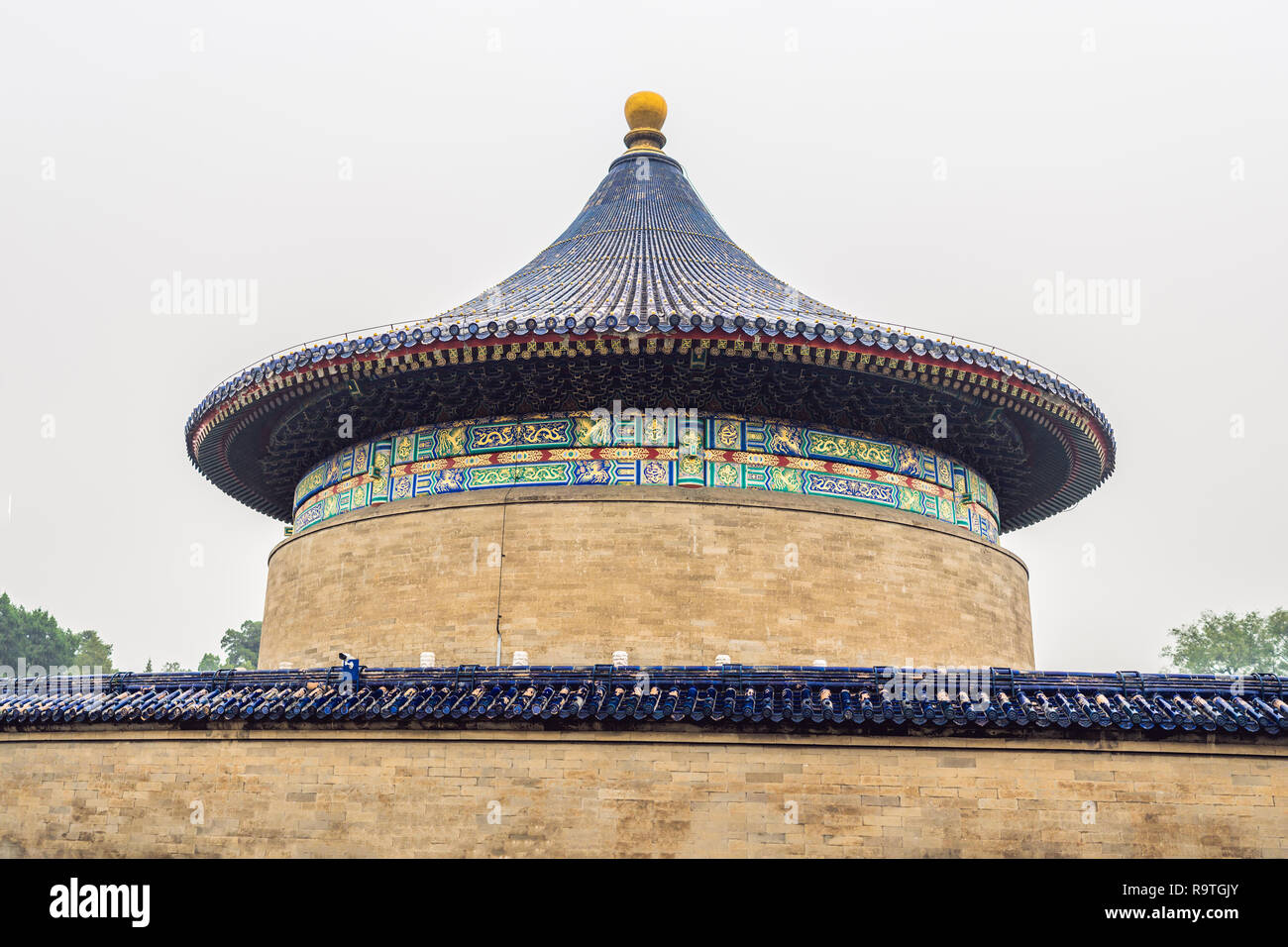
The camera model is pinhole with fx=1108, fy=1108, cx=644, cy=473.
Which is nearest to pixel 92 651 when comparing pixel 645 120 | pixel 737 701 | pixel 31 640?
pixel 31 640

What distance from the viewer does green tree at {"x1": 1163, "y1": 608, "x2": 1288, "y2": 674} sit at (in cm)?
4450

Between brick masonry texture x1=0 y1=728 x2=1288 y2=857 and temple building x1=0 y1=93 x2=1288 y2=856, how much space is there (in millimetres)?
26

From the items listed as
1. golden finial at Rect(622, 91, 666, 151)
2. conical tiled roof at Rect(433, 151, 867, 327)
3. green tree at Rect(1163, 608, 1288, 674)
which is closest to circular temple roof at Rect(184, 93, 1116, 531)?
conical tiled roof at Rect(433, 151, 867, 327)

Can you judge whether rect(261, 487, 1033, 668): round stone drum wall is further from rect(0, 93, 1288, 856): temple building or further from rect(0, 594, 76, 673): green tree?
rect(0, 594, 76, 673): green tree

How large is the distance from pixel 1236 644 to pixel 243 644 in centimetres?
4907

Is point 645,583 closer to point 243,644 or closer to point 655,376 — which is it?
point 655,376

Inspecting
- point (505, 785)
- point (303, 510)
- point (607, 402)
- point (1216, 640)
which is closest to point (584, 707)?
point (505, 785)

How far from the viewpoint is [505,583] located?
1284cm

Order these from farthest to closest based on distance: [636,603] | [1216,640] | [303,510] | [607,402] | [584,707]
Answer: [1216,640] → [303,510] → [607,402] → [636,603] → [584,707]

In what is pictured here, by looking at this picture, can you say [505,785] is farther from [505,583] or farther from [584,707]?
[505,583]

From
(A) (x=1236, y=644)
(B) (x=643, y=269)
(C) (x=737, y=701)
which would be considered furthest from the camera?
(A) (x=1236, y=644)

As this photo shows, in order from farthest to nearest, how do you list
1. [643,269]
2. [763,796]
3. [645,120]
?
[645,120], [643,269], [763,796]

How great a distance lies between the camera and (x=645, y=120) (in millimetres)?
20562
